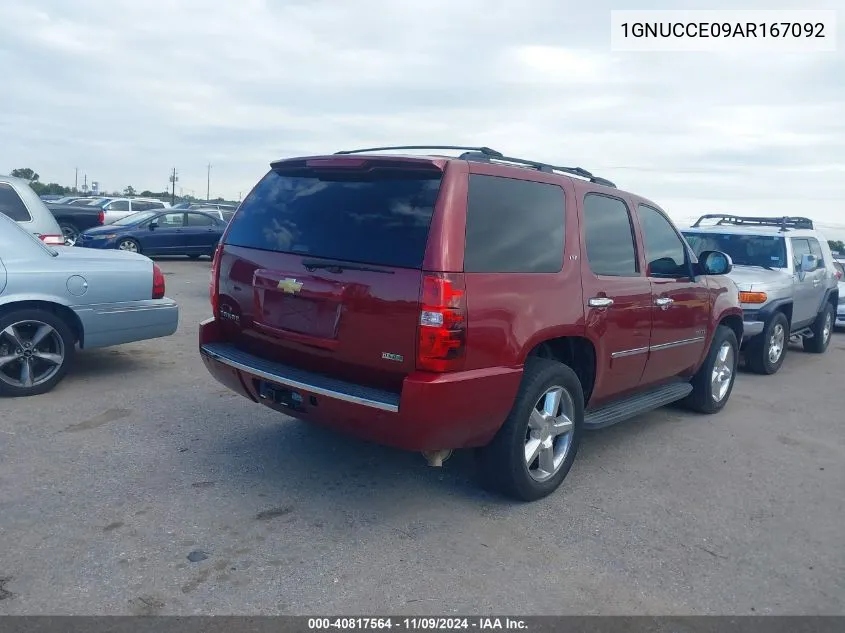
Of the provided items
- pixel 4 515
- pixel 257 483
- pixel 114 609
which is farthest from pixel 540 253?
pixel 4 515

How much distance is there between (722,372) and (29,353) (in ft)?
19.2

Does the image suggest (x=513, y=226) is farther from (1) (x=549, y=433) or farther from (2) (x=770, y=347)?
(2) (x=770, y=347)

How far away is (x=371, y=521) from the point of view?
3934mm

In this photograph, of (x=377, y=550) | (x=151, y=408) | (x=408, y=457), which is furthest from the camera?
(x=151, y=408)

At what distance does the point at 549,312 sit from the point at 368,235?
109 centimetres

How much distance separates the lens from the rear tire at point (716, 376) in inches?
249

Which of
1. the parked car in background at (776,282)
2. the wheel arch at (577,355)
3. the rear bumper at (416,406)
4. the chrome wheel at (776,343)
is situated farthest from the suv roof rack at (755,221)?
the rear bumper at (416,406)

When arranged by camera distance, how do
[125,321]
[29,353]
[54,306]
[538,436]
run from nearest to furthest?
[538,436], [29,353], [54,306], [125,321]

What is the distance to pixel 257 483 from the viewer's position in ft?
14.3

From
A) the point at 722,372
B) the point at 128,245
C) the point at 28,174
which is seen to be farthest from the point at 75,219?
the point at 28,174

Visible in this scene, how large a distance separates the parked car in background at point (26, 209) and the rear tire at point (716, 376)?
22.1 ft

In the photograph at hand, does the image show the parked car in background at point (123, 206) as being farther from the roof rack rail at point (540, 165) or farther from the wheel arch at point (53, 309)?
the roof rack rail at point (540, 165)

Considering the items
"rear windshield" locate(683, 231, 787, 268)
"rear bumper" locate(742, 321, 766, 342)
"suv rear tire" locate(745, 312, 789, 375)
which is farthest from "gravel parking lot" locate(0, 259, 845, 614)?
"rear windshield" locate(683, 231, 787, 268)
